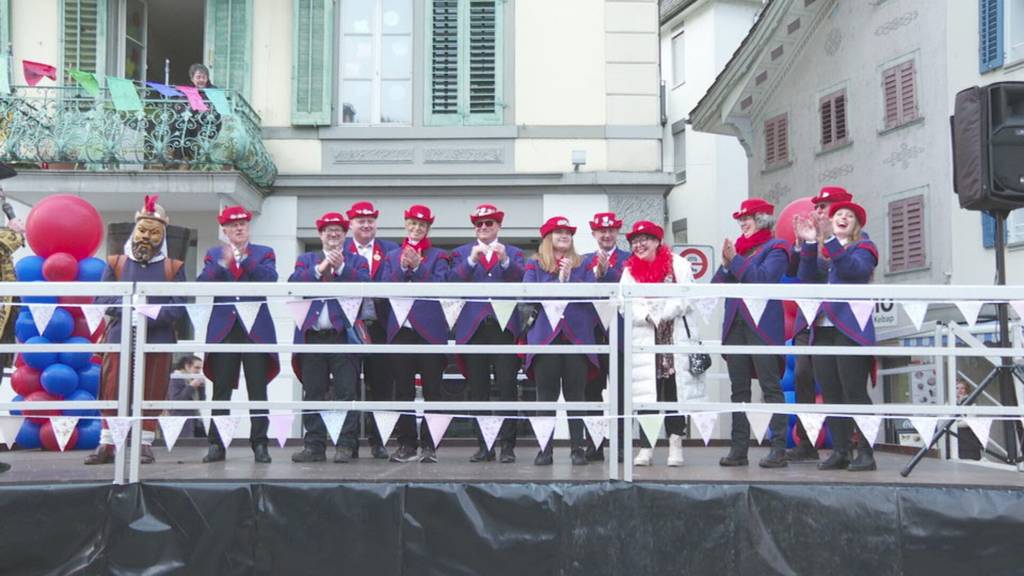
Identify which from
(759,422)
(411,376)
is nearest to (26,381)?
(411,376)

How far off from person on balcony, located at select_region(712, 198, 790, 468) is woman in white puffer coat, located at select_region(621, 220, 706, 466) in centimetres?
27

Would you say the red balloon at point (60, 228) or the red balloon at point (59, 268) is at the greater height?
the red balloon at point (60, 228)

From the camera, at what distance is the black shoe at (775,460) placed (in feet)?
20.0

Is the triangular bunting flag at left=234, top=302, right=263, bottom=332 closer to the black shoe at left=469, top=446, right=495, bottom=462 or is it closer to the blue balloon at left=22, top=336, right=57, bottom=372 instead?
the black shoe at left=469, top=446, right=495, bottom=462

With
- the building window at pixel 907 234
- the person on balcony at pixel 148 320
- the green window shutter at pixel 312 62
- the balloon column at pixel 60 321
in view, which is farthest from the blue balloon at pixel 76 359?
the building window at pixel 907 234

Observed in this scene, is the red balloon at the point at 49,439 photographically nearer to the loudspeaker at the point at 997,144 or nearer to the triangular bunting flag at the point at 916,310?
the triangular bunting flag at the point at 916,310

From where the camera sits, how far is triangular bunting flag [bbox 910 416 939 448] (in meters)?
4.94

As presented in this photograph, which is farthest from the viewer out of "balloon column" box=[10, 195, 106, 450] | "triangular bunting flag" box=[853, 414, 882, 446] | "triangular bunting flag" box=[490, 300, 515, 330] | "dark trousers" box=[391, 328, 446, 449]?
"balloon column" box=[10, 195, 106, 450]

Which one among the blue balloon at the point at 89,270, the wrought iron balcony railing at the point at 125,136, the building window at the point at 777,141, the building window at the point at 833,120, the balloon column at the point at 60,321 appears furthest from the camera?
the building window at the point at 777,141

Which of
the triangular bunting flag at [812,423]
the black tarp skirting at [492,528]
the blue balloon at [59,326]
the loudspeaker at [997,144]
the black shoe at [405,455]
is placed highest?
the loudspeaker at [997,144]

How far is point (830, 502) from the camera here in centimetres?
483

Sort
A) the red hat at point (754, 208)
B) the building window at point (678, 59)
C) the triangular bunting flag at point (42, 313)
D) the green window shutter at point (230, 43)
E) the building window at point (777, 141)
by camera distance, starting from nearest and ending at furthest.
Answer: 1. the triangular bunting flag at point (42, 313)
2. the red hat at point (754, 208)
3. the green window shutter at point (230, 43)
4. the building window at point (777, 141)
5. the building window at point (678, 59)

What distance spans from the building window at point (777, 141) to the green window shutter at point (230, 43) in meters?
8.85

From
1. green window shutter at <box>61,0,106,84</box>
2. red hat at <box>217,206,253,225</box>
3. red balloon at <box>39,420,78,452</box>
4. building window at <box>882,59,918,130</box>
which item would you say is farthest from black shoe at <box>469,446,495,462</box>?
building window at <box>882,59,918,130</box>
